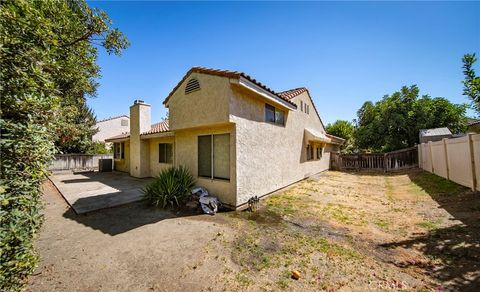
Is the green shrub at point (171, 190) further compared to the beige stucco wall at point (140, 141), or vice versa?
the beige stucco wall at point (140, 141)

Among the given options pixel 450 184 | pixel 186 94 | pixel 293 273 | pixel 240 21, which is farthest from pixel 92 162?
pixel 450 184

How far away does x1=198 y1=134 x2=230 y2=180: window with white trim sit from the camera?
7.79m

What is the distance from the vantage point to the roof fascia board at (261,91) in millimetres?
7113

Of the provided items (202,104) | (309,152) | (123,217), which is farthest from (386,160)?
(123,217)

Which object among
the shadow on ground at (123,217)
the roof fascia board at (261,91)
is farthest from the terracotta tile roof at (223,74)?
the shadow on ground at (123,217)

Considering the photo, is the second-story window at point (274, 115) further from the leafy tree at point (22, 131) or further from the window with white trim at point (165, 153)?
the leafy tree at point (22, 131)

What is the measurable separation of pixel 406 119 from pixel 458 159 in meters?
16.1

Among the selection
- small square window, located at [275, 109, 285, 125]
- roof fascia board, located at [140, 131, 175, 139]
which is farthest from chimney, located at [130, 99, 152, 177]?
small square window, located at [275, 109, 285, 125]

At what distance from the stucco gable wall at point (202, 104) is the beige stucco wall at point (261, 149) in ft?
1.56

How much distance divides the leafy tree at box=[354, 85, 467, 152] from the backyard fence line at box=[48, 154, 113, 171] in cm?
3510

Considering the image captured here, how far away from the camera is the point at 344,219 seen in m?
6.55

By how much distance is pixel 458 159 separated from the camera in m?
9.63

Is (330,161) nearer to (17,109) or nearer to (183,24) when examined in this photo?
(183,24)

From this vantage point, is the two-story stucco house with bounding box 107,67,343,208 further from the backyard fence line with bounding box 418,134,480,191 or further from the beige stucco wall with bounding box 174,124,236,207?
the backyard fence line with bounding box 418,134,480,191
